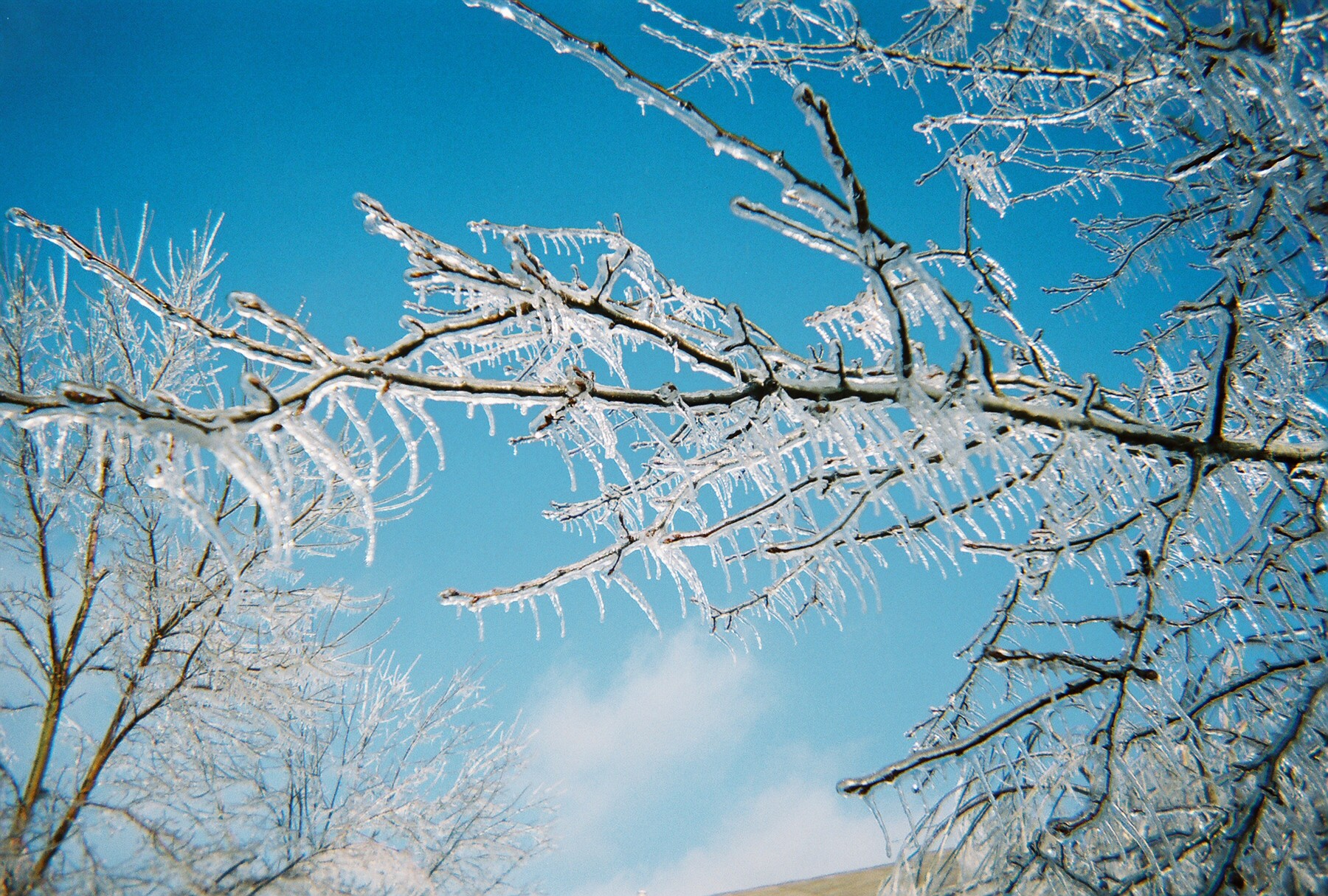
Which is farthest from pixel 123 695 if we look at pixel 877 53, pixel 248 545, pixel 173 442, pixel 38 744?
→ pixel 877 53

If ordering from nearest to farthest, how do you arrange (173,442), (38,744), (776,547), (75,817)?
1. (173,442)
2. (776,547)
3. (75,817)
4. (38,744)

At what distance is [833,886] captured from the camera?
15.4 metres

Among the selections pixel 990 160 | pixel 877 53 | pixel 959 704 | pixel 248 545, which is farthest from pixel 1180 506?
pixel 248 545

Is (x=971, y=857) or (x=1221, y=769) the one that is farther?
(x=971, y=857)

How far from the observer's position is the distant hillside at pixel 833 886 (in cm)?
1436

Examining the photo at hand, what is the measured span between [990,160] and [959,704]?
221 centimetres

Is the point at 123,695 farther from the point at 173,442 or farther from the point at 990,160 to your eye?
the point at 990,160

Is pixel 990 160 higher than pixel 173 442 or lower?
higher

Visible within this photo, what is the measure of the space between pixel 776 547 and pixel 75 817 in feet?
19.7

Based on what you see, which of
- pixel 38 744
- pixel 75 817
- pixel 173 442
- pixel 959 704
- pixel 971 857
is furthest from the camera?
pixel 38 744

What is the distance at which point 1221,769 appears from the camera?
179 centimetres

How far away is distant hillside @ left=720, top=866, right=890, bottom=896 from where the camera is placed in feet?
47.1

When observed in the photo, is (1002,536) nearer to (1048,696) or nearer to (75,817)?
(1048,696)

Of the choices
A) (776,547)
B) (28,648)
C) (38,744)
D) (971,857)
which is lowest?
(971,857)
